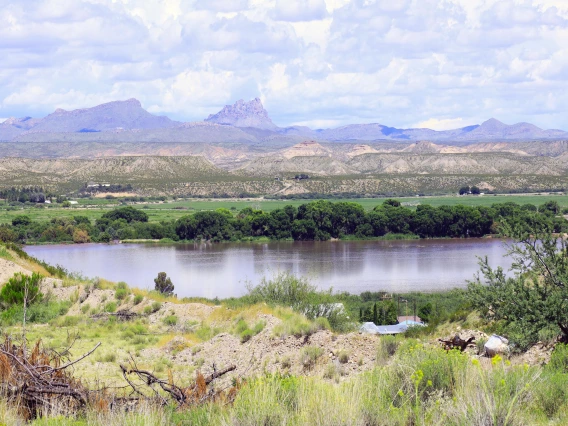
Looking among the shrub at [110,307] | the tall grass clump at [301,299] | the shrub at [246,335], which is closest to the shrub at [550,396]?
the shrub at [246,335]

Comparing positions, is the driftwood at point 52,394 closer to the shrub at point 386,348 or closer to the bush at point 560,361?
the bush at point 560,361

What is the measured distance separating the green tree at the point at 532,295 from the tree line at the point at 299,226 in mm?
62366

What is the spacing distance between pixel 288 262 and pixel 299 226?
812 inches

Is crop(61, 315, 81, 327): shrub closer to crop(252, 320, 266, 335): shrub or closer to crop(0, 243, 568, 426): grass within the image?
crop(252, 320, 266, 335): shrub

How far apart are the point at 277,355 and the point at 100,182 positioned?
138158 millimetres

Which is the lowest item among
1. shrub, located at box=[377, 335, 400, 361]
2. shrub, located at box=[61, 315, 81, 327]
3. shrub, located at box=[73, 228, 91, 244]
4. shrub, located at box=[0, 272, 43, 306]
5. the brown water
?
the brown water

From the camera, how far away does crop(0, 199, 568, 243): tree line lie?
7550 centimetres

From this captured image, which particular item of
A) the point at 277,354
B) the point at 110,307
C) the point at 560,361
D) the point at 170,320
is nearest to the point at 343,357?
the point at 277,354

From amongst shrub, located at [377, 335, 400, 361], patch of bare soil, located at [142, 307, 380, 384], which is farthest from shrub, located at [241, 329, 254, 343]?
shrub, located at [377, 335, 400, 361]

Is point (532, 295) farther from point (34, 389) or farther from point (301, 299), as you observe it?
point (301, 299)

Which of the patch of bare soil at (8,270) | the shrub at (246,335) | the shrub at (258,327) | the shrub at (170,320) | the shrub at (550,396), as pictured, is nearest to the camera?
the shrub at (550,396)

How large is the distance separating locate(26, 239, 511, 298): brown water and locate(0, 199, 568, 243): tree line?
3.24 m

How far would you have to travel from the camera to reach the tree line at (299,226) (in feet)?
248

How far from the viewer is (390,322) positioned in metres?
30.6
